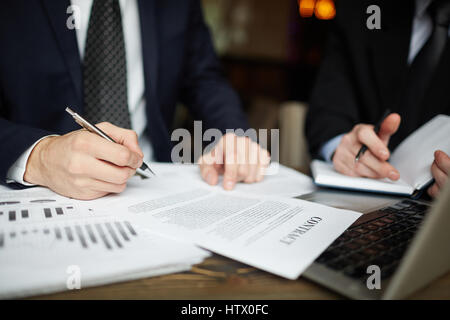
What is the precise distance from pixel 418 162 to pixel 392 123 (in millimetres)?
114

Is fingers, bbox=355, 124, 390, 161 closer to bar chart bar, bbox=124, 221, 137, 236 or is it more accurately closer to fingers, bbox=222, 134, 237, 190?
fingers, bbox=222, 134, 237, 190

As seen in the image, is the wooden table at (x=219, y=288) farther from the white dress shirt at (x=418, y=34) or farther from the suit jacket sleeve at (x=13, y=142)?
the white dress shirt at (x=418, y=34)

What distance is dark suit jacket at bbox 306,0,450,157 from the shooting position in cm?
97

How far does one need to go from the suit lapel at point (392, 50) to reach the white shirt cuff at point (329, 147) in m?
0.27

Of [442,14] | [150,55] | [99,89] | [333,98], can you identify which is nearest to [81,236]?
[99,89]

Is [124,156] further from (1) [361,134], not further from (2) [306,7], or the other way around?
(2) [306,7]

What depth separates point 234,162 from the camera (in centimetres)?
66

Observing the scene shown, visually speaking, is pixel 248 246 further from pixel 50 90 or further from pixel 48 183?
pixel 50 90

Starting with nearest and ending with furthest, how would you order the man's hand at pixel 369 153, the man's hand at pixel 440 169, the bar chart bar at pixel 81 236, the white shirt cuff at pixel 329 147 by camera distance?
the bar chart bar at pixel 81 236
the man's hand at pixel 440 169
the man's hand at pixel 369 153
the white shirt cuff at pixel 329 147

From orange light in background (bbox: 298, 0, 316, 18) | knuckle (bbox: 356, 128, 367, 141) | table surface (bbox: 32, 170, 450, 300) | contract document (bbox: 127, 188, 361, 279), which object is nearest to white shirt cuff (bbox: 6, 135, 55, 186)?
contract document (bbox: 127, 188, 361, 279)

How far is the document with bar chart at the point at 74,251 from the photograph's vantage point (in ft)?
0.96

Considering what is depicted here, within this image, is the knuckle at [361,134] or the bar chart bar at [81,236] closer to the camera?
the bar chart bar at [81,236]

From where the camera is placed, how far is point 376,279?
315 millimetres

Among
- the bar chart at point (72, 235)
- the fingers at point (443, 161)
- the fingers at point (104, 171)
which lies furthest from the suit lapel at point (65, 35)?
the fingers at point (443, 161)
